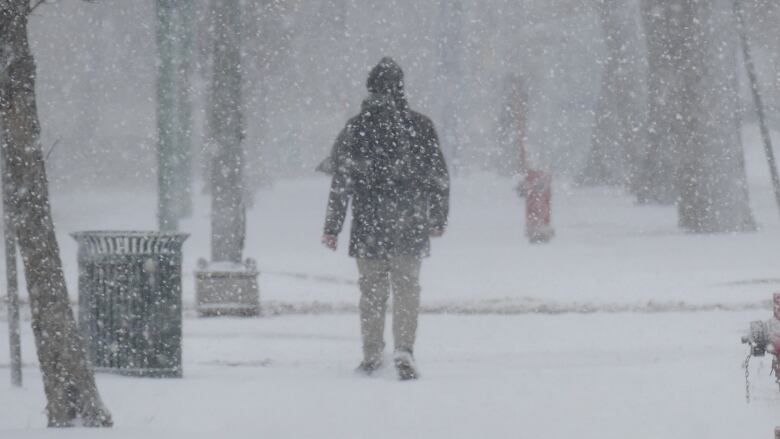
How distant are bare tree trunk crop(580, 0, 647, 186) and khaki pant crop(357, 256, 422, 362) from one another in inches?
932

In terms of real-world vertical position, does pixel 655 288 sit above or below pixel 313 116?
below

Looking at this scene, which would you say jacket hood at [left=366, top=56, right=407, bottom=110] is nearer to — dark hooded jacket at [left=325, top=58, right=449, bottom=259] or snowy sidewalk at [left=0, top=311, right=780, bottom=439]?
dark hooded jacket at [left=325, top=58, right=449, bottom=259]

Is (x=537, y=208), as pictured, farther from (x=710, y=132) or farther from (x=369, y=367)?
(x=369, y=367)

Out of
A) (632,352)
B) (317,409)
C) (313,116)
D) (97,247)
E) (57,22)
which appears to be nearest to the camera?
(317,409)

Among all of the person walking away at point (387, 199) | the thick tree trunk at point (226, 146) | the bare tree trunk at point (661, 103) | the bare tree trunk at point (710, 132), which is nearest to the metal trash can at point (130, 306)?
the person walking away at point (387, 199)

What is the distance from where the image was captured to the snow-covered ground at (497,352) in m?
7.19

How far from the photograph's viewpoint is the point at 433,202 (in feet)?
30.6

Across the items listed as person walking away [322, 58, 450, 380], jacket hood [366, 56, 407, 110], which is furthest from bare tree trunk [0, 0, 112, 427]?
jacket hood [366, 56, 407, 110]

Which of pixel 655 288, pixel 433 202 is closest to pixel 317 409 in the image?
pixel 433 202

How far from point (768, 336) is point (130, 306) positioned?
178 inches

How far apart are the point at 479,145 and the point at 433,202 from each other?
54.8m

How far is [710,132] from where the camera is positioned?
72.2 feet

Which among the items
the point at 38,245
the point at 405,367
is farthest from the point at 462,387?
the point at 38,245

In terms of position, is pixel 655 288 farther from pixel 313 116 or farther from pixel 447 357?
pixel 313 116
